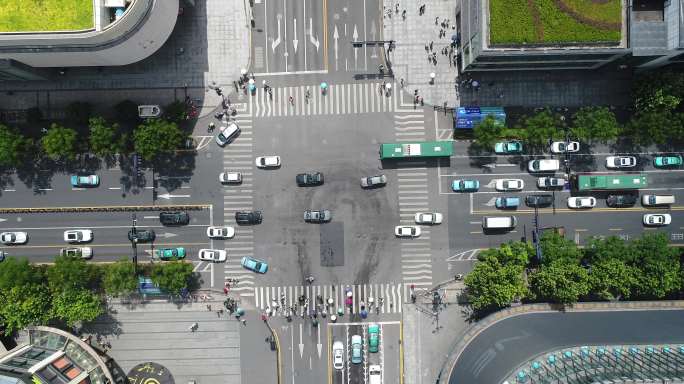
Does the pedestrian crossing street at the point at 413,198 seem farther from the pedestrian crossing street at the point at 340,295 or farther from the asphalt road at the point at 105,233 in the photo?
the asphalt road at the point at 105,233

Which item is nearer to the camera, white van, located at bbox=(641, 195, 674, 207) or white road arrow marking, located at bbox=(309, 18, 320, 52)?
white van, located at bbox=(641, 195, 674, 207)

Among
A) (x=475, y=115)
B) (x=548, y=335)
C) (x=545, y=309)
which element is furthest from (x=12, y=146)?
(x=545, y=309)

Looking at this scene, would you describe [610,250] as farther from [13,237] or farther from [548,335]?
[13,237]

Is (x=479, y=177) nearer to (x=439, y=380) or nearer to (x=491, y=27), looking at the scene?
(x=491, y=27)

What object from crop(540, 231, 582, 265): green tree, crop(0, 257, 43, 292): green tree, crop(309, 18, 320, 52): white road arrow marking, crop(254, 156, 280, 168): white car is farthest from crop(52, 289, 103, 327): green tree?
crop(540, 231, 582, 265): green tree

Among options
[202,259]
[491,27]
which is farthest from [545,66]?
[202,259]

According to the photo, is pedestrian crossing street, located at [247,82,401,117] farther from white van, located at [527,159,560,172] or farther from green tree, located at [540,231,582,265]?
green tree, located at [540,231,582,265]
